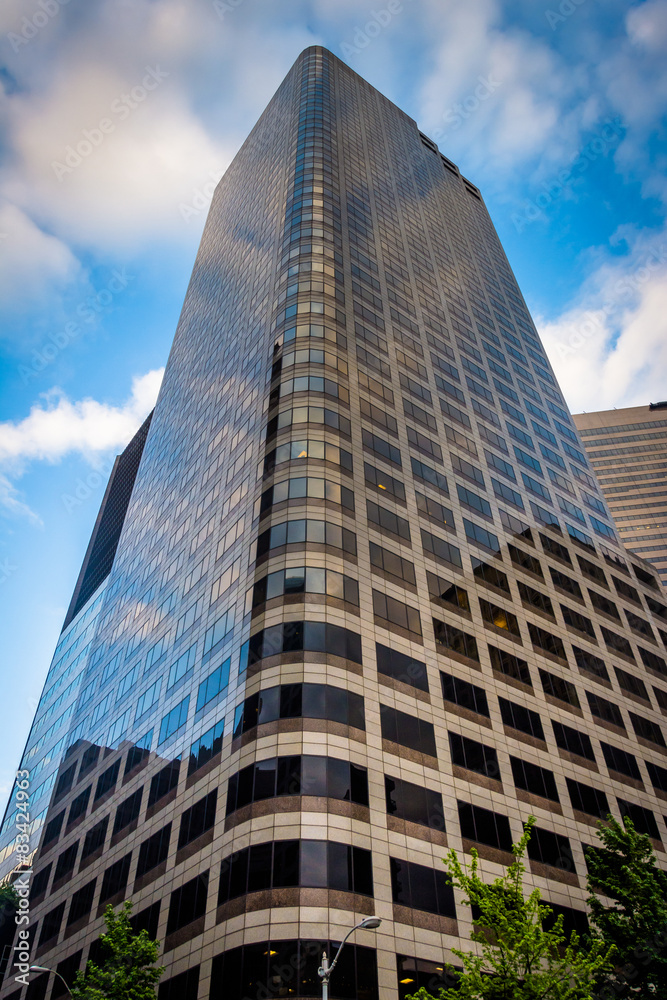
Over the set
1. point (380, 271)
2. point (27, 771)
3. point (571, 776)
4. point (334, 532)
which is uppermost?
point (380, 271)

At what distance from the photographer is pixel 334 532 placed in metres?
41.9

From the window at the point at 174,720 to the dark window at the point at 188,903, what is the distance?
10.2m

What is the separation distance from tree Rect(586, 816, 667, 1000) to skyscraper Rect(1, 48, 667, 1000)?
7174 mm

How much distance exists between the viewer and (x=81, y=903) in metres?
47.8

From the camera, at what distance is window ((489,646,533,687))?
153 ft

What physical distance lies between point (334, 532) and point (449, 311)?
44.8 meters

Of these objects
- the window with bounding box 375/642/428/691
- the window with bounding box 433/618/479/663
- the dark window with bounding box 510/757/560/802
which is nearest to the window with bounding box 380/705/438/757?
the window with bounding box 375/642/428/691

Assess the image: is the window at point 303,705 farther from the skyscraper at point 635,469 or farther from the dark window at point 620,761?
the skyscraper at point 635,469

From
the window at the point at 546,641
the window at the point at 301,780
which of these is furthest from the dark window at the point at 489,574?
the window at the point at 301,780

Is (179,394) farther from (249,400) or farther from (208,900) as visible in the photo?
(208,900)

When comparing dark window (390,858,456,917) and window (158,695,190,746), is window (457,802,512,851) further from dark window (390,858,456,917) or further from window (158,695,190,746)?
window (158,695,190,746)

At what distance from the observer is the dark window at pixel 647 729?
53500 millimetres

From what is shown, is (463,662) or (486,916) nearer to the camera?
Answer: (486,916)

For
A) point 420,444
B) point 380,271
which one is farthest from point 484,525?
point 380,271
